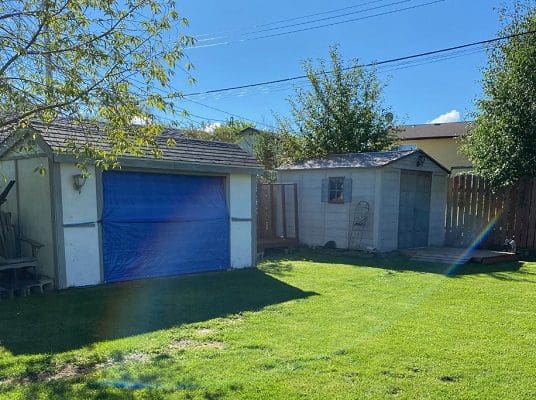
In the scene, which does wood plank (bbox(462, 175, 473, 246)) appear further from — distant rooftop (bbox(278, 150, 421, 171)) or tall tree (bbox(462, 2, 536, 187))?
distant rooftop (bbox(278, 150, 421, 171))

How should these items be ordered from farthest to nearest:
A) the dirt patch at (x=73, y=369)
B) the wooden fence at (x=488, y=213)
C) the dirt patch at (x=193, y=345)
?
the wooden fence at (x=488, y=213)
the dirt patch at (x=193, y=345)
the dirt patch at (x=73, y=369)

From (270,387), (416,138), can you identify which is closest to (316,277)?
(270,387)

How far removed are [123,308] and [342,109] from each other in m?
12.9

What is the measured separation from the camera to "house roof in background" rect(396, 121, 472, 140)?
79.1 feet

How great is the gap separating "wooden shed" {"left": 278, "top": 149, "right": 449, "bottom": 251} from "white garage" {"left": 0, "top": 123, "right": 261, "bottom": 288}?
333cm

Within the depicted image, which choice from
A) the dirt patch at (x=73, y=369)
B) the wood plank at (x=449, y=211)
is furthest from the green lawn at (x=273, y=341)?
the wood plank at (x=449, y=211)

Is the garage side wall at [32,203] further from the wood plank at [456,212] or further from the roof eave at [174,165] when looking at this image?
the wood plank at [456,212]

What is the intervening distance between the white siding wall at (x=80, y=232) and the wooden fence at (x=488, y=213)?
1035 centimetres

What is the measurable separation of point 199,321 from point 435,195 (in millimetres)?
9712

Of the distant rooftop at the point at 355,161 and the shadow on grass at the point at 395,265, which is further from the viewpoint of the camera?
the distant rooftop at the point at 355,161

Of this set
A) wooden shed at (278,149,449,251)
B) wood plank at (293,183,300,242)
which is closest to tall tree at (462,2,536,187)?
wooden shed at (278,149,449,251)

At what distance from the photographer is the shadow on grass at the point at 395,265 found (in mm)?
9117

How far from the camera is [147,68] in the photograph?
449cm

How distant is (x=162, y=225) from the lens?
27.6 ft
